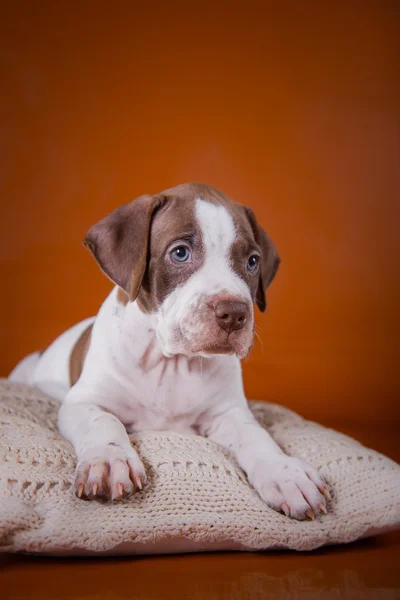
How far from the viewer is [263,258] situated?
10.8 feet

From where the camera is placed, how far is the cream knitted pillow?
226 cm

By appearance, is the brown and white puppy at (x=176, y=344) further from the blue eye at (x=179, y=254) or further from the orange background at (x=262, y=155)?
the orange background at (x=262, y=155)

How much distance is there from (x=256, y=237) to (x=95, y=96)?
263cm

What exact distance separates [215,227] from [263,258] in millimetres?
522

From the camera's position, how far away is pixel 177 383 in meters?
3.11

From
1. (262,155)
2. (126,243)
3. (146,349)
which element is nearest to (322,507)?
(146,349)

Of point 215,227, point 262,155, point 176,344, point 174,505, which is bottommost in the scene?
point 174,505

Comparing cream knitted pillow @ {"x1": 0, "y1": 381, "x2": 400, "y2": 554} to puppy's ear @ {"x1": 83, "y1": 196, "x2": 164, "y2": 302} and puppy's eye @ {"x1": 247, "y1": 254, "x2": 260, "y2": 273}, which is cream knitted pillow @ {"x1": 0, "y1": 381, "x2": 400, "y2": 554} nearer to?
puppy's ear @ {"x1": 83, "y1": 196, "x2": 164, "y2": 302}

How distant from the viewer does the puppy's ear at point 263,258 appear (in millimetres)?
3264

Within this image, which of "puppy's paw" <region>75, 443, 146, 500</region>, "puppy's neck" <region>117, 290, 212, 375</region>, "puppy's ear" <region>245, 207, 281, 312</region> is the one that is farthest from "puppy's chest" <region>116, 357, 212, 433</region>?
"puppy's paw" <region>75, 443, 146, 500</region>

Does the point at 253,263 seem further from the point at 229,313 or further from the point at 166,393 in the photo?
the point at 166,393

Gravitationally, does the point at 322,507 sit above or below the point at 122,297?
below

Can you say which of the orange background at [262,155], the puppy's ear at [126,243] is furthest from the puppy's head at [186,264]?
the orange background at [262,155]

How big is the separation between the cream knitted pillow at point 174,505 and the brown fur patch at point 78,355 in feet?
2.24
